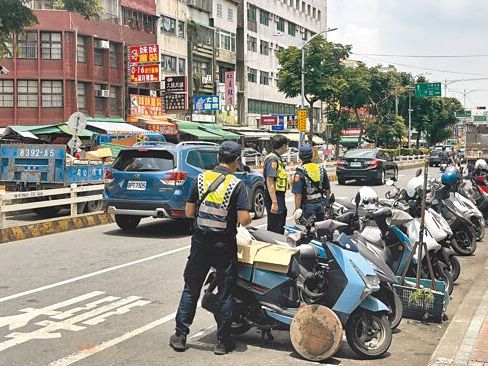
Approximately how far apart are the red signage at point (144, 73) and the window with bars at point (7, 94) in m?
6.94

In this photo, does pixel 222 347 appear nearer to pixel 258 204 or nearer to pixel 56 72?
pixel 258 204

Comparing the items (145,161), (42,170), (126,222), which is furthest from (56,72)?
(145,161)

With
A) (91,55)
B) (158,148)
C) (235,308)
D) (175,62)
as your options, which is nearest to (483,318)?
(235,308)

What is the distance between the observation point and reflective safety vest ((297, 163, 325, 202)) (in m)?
7.94

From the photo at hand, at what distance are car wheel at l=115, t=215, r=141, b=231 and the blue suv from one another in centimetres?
99

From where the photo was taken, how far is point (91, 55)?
Answer: 35.1 metres

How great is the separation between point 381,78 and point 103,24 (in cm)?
2428

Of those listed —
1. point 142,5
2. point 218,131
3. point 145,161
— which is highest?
point 142,5

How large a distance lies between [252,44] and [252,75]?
318 cm

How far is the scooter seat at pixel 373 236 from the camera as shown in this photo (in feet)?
20.6

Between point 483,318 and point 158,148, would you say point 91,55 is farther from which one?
point 483,318

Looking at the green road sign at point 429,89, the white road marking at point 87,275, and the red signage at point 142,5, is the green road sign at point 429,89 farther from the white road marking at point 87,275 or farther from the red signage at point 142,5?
the white road marking at point 87,275

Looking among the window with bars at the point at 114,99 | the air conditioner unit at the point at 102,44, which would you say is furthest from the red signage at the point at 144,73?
the air conditioner unit at the point at 102,44

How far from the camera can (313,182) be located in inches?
313
